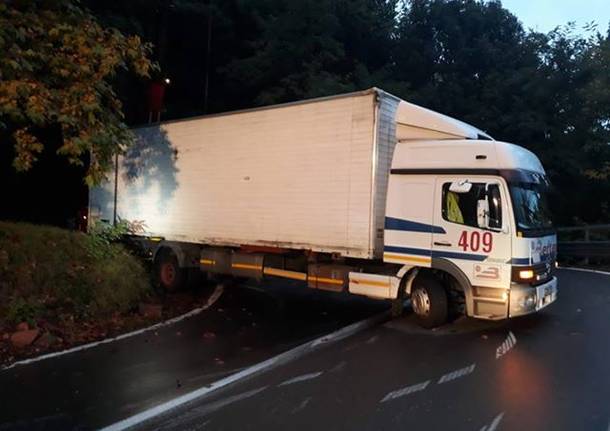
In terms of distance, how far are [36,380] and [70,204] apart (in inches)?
583

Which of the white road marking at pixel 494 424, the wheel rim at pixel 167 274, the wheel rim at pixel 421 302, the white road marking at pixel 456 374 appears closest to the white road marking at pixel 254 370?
the wheel rim at pixel 421 302

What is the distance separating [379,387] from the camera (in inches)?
242

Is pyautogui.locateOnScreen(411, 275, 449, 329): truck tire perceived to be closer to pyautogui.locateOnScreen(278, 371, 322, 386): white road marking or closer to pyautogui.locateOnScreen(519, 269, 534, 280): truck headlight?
pyautogui.locateOnScreen(519, 269, 534, 280): truck headlight

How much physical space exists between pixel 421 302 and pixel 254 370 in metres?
3.28

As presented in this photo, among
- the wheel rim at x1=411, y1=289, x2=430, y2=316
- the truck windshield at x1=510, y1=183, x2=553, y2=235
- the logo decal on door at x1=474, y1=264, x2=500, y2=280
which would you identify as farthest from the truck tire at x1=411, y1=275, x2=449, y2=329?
the truck windshield at x1=510, y1=183, x2=553, y2=235

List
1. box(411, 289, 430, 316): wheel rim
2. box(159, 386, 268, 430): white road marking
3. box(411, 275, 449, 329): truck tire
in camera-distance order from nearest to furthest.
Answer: box(159, 386, 268, 430): white road marking
box(411, 275, 449, 329): truck tire
box(411, 289, 430, 316): wheel rim

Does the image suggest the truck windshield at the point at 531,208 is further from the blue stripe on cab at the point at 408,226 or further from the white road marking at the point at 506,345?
the white road marking at the point at 506,345

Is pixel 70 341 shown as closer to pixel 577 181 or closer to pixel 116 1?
pixel 116 1

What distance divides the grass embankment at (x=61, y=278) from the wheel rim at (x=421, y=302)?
4730 millimetres

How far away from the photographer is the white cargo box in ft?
29.8

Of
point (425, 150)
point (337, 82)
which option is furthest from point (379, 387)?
point (337, 82)

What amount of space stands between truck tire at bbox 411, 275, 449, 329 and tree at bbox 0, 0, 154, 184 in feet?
17.2

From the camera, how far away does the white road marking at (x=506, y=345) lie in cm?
751

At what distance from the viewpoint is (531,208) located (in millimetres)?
8664
